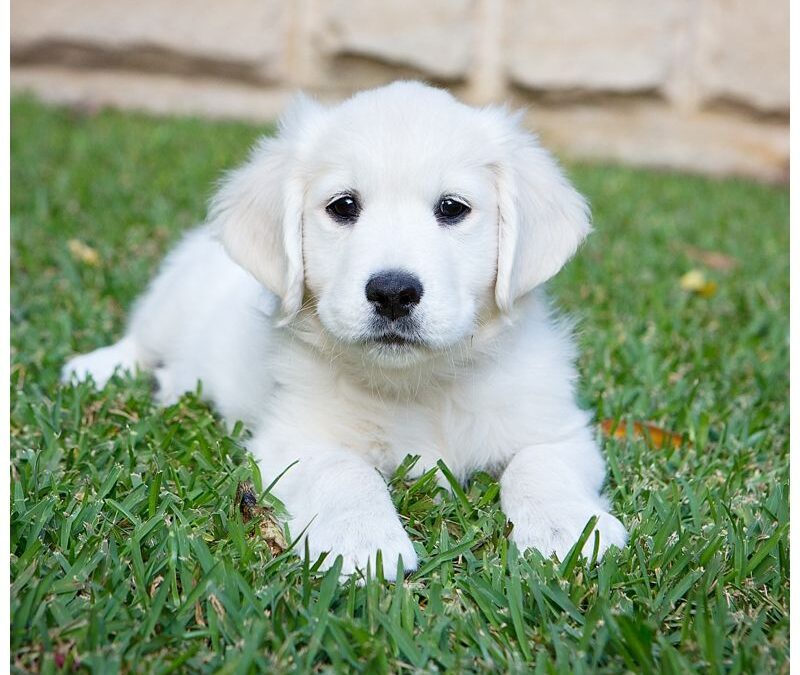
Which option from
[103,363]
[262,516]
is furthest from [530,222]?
[103,363]

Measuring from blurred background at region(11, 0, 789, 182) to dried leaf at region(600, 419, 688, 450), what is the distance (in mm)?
5822

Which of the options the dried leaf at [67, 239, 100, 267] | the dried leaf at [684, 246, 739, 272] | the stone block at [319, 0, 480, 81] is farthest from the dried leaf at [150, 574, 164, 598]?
the stone block at [319, 0, 480, 81]

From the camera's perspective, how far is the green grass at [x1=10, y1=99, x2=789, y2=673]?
6.08ft

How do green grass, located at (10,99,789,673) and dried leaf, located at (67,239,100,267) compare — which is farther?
dried leaf, located at (67,239,100,267)

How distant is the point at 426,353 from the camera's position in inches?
97.7

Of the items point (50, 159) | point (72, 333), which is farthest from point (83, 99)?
point (72, 333)

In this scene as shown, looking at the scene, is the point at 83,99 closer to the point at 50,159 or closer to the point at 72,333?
the point at 50,159

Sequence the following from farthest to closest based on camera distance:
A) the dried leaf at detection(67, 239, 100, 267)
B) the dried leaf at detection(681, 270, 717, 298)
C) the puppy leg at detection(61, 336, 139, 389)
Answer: the dried leaf at detection(681, 270, 717, 298) < the dried leaf at detection(67, 239, 100, 267) < the puppy leg at detection(61, 336, 139, 389)

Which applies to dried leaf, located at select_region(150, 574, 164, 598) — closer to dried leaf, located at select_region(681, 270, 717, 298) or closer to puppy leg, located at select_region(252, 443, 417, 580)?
puppy leg, located at select_region(252, 443, 417, 580)

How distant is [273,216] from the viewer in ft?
8.77

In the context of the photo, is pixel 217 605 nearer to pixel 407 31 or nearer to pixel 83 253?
pixel 83 253

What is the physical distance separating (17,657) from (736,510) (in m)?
1.78

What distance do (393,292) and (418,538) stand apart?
62 centimetres

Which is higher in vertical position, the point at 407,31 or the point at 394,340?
the point at 407,31
